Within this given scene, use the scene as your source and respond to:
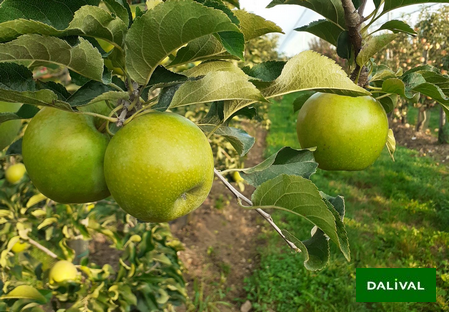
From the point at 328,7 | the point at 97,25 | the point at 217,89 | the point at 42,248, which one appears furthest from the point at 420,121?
the point at 97,25

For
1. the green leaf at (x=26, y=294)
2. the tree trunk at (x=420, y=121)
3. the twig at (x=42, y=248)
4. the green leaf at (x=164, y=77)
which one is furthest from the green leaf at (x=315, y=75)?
the tree trunk at (x=420, y=121)

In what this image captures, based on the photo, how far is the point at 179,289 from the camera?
2.13 metres

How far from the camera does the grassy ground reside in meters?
2.88

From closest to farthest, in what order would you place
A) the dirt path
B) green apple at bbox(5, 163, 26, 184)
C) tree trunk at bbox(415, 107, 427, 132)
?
1. green apple at bbox(5, 163, 26, 184)
2. the dirt path
3. tree trunk at bbox(415, 107, 427, 132)

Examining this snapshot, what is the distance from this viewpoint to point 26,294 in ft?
4.71

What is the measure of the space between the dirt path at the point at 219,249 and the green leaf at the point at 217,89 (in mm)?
2774

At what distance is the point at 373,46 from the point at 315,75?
0.27 meters

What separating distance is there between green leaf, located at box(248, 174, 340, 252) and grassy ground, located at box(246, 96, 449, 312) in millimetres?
2237

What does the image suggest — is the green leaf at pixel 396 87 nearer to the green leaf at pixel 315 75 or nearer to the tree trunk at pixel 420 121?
the green leaf at pixel 315 75

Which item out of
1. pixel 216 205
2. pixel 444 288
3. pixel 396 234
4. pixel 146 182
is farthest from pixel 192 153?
pixel 216 205

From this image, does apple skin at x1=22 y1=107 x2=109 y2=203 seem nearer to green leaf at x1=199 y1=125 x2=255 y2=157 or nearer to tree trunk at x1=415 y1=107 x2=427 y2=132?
green leaf at x1=199 y1=125 x2=255 y2=157

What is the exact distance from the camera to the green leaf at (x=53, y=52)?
0.41 m

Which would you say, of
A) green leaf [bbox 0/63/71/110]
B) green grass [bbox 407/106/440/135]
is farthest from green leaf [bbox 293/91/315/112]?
green grass [bbox 407/106/440/135]

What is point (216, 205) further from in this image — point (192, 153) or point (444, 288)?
point (192, 153)
